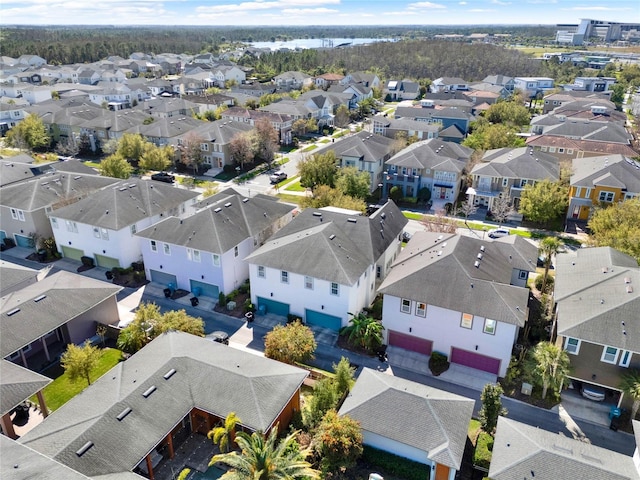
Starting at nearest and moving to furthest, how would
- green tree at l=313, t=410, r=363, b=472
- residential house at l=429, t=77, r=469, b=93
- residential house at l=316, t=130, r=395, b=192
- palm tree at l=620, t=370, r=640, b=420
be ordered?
green tree at l=313, t=410, r=363, b=472 < palm tree at l=620, t=370, r=640, b=420 < residential house at l=316, t=130, r=395, b=192 < residential house at l=429, t=77, r=469, b=93

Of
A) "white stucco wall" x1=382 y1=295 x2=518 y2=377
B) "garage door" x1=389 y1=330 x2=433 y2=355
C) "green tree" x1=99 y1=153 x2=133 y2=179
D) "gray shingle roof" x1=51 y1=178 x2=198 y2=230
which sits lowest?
"garage door" x1=389 y1=330 x2=433 y2=355

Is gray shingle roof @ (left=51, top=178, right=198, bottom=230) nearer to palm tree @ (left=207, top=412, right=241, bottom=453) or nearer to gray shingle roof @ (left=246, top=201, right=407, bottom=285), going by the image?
gray shingle roof @ (left=246, top=201, right=407, bottom=285)

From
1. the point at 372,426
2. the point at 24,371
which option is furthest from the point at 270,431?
the point at 24,371

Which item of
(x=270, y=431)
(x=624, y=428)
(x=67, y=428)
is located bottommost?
(x=624, y=428)

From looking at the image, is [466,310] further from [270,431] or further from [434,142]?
[434,142]

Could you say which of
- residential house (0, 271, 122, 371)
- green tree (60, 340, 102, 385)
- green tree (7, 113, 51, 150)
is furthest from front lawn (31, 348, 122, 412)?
green tree (7, 113, 51, 150)

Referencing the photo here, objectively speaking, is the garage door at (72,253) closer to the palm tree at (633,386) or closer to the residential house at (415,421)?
the residential house at (415,421)
